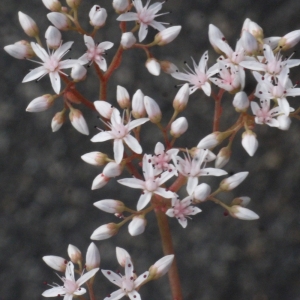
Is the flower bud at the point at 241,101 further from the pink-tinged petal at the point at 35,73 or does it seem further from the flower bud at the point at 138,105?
the pink-tinged petal at the point at 35,73

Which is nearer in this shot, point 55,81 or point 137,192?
point 55,81

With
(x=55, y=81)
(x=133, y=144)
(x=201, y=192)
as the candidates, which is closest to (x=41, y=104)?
(x=55, y=81)

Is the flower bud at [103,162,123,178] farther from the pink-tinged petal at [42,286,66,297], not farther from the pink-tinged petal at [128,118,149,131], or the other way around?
the pink-tinged petal at [42,286,66,297]

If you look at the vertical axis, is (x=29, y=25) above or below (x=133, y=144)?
above

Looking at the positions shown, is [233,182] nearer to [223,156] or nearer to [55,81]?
[223,156]

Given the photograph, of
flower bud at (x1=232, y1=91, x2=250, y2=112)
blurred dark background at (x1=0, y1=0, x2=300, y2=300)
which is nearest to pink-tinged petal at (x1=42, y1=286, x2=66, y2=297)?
blurred dark background at (x1=0, y1=0, x2=300, y2=300)
